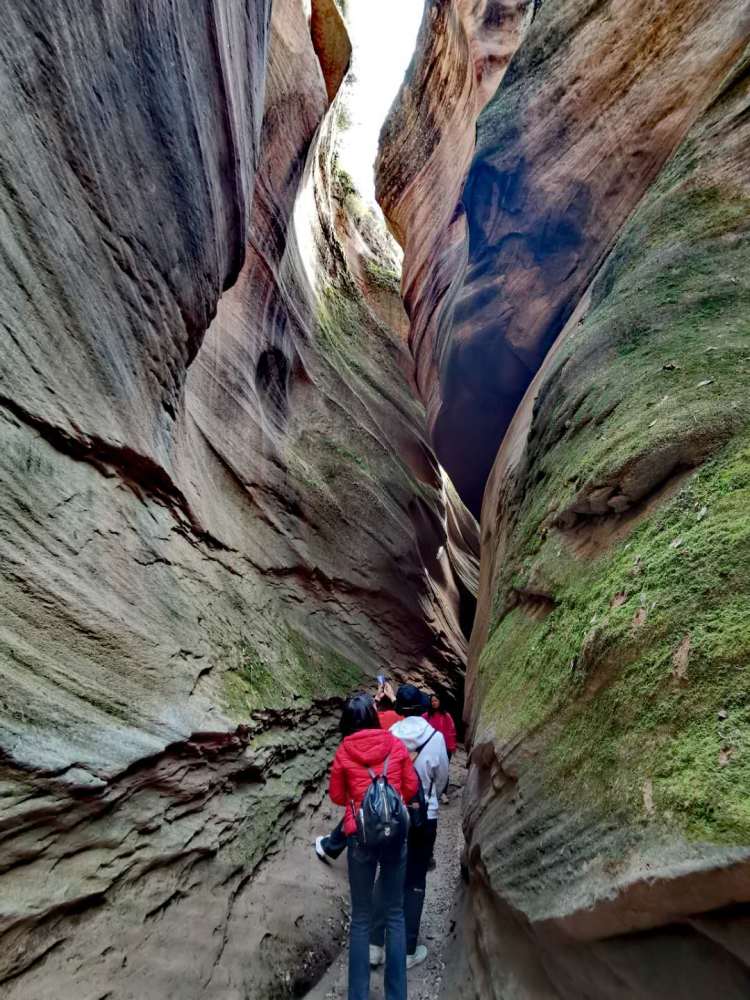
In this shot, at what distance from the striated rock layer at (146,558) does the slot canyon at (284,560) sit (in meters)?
0.02

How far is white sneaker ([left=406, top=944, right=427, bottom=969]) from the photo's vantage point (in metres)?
4.30

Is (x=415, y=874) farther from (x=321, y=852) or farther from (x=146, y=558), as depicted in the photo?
(x=146, y=558)

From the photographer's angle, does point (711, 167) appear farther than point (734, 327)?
Yes

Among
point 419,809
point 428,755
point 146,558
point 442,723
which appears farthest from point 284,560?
point 419,809

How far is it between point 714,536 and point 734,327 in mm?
1982

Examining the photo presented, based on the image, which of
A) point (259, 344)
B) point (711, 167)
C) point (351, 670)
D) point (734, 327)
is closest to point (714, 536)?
point (734, 327)

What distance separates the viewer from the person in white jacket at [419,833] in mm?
4332

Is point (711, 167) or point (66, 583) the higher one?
point (711, 167)

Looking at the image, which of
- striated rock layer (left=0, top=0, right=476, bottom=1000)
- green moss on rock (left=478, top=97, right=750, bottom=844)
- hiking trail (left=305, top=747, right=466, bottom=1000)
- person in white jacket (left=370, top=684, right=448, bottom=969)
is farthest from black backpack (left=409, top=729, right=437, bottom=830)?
striated rock layer (left=0, top=0, right=476, bottom=1000)

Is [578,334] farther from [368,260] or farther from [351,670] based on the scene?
[368,260]

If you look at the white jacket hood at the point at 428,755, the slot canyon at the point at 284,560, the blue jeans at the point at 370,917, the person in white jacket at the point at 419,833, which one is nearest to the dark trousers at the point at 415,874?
the person in white jacket at the point at 419,833

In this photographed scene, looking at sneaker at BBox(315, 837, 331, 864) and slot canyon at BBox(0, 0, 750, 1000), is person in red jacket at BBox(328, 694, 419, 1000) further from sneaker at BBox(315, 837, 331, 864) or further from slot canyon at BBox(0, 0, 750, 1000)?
sneaker at BBox(315, 837, 331, 864)

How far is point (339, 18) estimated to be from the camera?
1226cm

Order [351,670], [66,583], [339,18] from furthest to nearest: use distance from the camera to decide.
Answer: [339,18] < [351,670] < [66,583]
